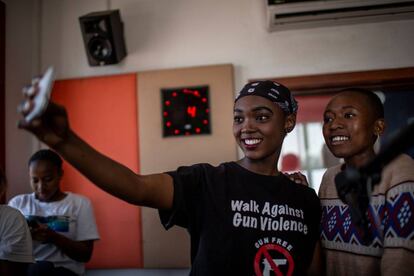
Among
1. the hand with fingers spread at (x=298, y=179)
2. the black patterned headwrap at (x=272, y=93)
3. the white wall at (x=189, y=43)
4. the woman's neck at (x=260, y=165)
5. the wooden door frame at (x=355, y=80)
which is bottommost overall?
the hand with fingers spread at (x=298, y=179)

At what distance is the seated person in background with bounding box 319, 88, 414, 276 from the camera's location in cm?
105

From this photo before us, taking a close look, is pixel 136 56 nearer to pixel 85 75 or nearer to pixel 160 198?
pixel 85 75

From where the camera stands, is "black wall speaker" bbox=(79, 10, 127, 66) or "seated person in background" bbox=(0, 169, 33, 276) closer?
"seated person in background" bbox=(0, 169, 33, 276)

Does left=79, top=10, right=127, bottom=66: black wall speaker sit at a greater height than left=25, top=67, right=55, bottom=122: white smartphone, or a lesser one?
greater

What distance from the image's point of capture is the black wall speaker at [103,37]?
244 cm

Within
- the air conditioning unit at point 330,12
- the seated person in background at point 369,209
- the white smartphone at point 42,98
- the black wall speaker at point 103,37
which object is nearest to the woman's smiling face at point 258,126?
the seated person in background at point 369,209

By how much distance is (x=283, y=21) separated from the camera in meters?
2.40

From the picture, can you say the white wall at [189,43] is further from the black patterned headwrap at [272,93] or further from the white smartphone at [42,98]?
the white smartphone at [42,98]

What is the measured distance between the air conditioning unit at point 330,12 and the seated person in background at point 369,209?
108 centimetres

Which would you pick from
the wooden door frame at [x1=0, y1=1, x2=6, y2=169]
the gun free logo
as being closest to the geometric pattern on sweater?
the gun free logo

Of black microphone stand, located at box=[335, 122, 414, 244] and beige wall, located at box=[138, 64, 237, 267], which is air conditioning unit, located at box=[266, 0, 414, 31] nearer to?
beige wall, located at box=[138, 64, 237, 267]

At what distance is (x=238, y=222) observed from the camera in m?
1.11

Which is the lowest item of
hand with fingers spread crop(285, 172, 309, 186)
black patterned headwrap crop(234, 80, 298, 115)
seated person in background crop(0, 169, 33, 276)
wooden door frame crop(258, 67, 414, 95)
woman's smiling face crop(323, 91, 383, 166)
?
seated person in background crop(0, 169, 33, 276)

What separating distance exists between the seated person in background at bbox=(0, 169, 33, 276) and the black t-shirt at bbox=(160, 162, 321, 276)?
950 millimetres
